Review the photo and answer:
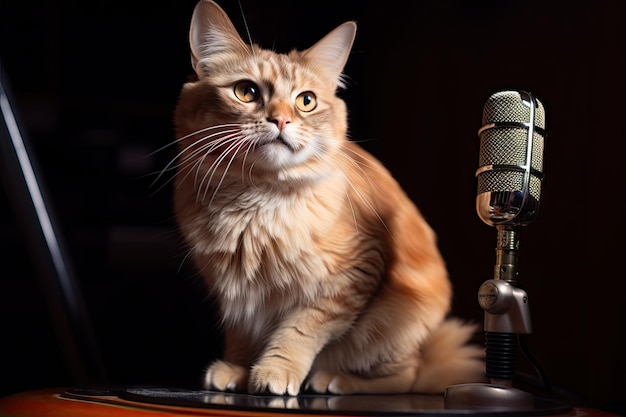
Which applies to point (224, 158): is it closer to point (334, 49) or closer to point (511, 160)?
point (334, 49)

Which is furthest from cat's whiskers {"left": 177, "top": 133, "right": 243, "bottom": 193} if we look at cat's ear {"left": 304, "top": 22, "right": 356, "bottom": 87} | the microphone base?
the microphone base

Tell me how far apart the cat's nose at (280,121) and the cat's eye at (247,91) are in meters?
0.08

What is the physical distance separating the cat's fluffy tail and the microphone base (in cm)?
21

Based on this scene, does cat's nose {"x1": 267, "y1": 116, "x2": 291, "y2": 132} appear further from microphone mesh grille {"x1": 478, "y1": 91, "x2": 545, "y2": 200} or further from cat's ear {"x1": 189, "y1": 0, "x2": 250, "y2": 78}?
microphone mesh grille {"x1": 478, "y1": 91, "x2": 545, "y2": 200}

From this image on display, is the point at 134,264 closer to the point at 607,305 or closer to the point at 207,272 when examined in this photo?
the point at 207,272

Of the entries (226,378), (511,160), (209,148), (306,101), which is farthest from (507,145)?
(226,378)

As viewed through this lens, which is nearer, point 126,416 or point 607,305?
point 126,416

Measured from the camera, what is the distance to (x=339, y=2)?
1402mm

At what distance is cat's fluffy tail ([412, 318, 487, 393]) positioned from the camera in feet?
3.56

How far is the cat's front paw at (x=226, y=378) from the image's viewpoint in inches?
40.1

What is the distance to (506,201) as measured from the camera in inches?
36.2

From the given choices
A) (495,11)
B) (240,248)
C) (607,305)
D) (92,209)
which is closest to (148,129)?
(92,209)

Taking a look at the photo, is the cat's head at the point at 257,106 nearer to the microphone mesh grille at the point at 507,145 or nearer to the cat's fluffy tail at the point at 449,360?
the microphone mesh grille at the point at 507,145

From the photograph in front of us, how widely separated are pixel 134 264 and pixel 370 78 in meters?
0.65
